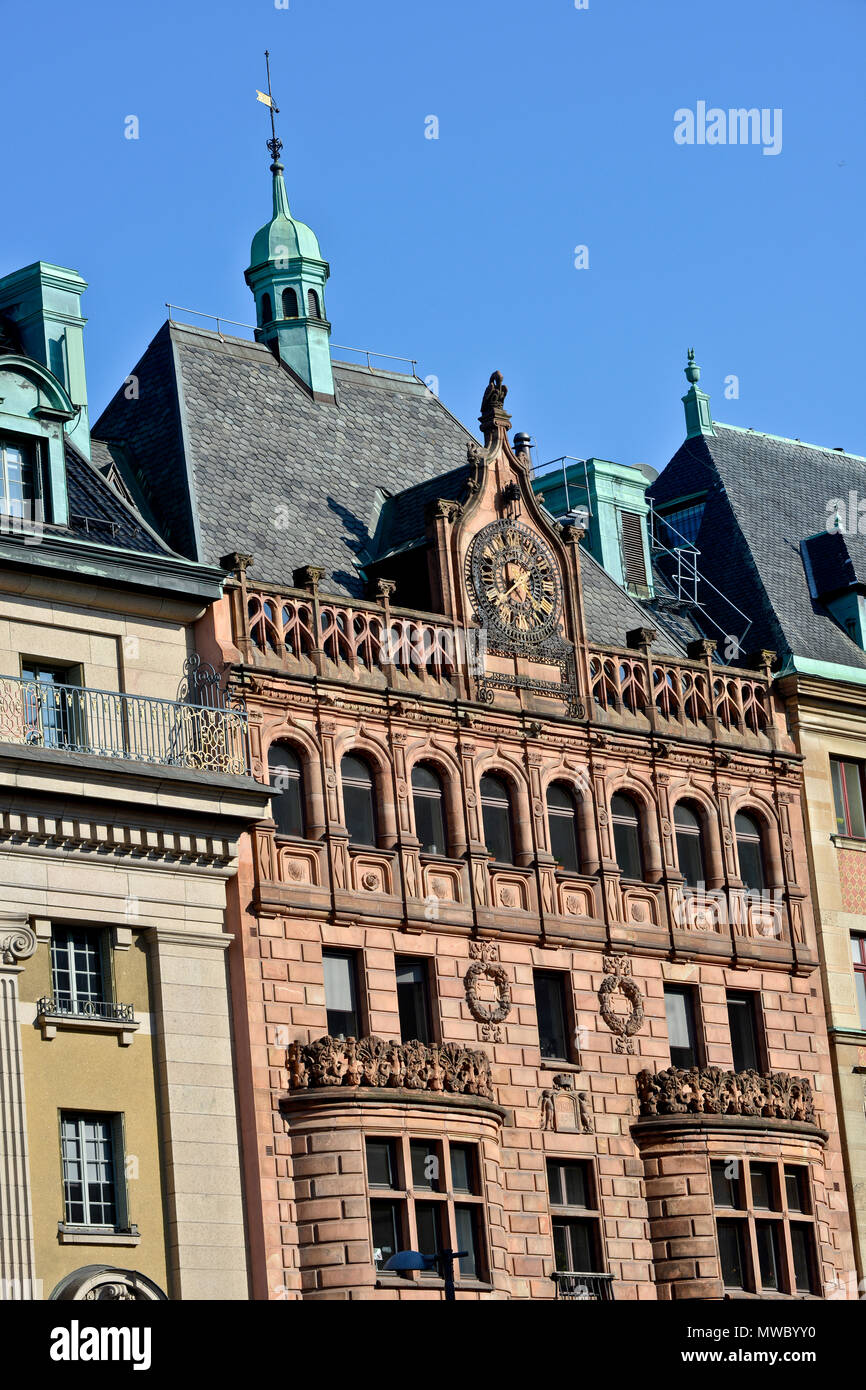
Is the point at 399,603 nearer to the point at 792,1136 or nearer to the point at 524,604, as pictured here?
the point at 524,604

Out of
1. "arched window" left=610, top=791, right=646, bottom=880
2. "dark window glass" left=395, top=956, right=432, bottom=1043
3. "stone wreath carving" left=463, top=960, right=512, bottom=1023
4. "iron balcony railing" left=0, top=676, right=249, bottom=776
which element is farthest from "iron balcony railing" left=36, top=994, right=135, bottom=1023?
"arched window" left=610, top=791, right=646, bottom=880

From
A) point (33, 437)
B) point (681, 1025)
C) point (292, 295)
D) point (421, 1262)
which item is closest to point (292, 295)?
point (292, 295)

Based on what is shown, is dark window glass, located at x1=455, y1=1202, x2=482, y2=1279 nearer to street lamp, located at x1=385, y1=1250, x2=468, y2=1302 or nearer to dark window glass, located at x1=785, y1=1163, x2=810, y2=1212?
street lamp, located at x1=385, y1=1250, x2=468, y2=1302

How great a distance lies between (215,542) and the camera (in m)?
50.1

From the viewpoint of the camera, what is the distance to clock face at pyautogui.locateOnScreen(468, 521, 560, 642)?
52.1 m

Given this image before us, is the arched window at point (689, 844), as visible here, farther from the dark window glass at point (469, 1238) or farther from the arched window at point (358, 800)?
the dark window glass at point (469, 1238)

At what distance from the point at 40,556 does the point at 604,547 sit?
1729cm

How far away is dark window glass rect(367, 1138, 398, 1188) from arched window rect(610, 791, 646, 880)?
28.5ft

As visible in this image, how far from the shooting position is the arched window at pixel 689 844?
178 feet

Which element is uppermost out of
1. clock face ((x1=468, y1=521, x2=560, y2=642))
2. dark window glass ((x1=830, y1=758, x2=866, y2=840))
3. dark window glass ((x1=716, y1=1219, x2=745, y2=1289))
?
clock face ((x1=468, y1=521, x2=560, y2=642))

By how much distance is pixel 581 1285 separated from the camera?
4906 centimetres

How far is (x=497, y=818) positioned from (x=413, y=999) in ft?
13.5
